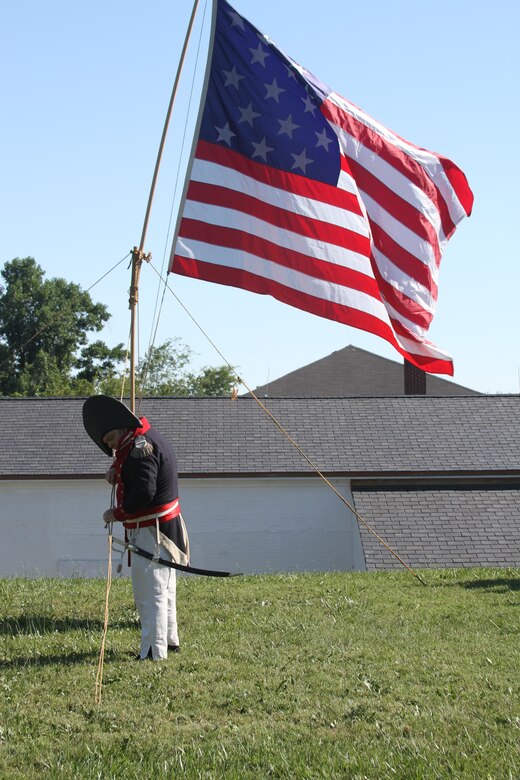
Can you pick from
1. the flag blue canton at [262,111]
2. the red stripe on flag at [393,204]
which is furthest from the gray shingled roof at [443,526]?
the flag blue canton at [262,111]

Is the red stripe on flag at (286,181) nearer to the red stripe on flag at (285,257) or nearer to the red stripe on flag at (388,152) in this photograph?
the red stripe on flag at (388,152)

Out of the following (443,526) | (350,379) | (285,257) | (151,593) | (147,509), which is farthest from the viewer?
(350,379)

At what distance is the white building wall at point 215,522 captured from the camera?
2292 centimetres

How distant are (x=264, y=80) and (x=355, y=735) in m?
6.94

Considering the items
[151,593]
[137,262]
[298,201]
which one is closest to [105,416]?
[151,593]

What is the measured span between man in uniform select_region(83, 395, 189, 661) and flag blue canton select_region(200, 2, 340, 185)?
3539 millimetres

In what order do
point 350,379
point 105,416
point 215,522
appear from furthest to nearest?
point 350,379 < point 215,522 < point 105,416

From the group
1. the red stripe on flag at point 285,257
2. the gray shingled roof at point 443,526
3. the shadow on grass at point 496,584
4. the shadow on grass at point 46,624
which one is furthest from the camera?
the gray shingled roof at point 443,526

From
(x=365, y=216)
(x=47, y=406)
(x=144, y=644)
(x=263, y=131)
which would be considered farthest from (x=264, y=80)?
(x=47, y=406)

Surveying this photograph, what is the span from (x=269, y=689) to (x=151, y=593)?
1395 millimetres

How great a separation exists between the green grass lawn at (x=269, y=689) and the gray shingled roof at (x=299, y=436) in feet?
39.3

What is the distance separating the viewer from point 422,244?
10.8m

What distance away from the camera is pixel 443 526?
67.2 feet

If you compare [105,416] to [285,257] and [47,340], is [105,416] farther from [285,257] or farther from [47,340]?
[47,340]
